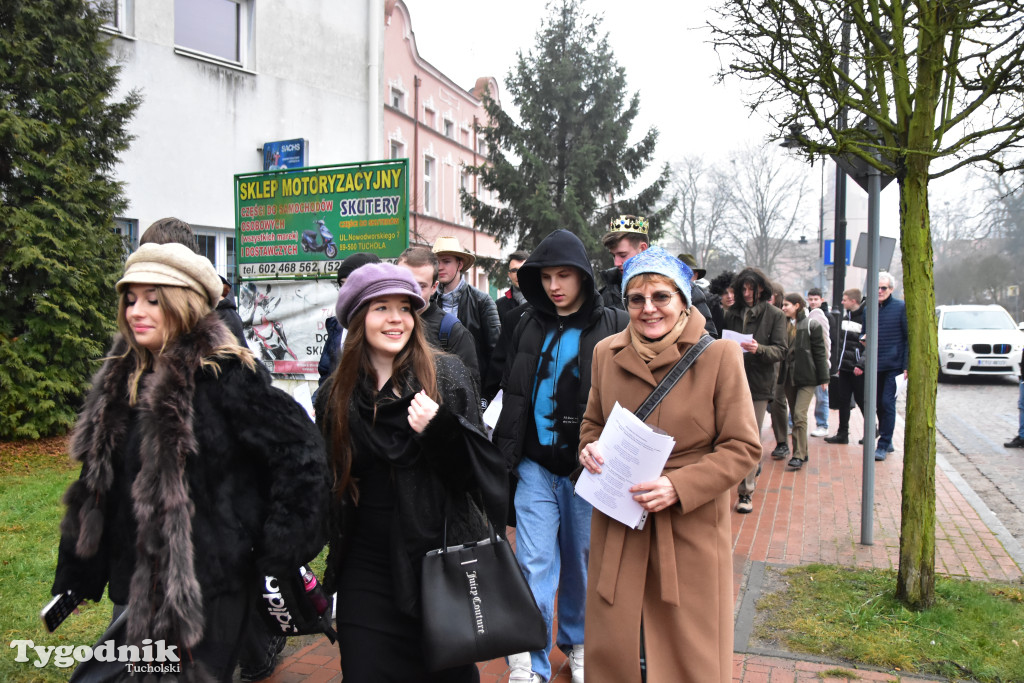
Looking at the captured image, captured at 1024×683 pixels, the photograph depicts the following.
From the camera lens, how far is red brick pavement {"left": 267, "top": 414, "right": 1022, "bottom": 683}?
150 inches

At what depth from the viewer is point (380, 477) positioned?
104 inches

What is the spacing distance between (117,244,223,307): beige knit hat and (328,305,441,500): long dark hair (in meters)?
0.53

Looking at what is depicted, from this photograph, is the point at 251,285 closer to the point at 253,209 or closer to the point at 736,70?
the point at 253,209

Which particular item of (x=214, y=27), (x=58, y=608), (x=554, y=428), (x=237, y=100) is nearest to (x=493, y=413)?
(x=554, y=428)

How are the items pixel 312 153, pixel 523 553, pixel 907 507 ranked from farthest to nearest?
pixel 312 153
pixel 907 507
pixel 523 553

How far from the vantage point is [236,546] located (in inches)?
89.2

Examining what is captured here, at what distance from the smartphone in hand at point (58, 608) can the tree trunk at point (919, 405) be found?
4.23m

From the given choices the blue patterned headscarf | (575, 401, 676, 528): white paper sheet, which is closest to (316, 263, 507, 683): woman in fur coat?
(575, 401, 676, 528): white paper sheet

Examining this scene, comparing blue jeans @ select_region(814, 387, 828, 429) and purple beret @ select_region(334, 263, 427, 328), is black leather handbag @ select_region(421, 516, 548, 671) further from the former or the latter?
blue jeans @ select_region(814, 387, 828, 429)

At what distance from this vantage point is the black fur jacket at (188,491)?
2.18 metres

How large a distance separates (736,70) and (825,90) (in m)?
0.55

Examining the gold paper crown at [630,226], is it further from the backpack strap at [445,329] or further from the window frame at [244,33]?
the window frame at [244,33]

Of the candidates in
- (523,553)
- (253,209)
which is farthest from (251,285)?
(523,553)

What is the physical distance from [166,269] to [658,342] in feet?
5.77
